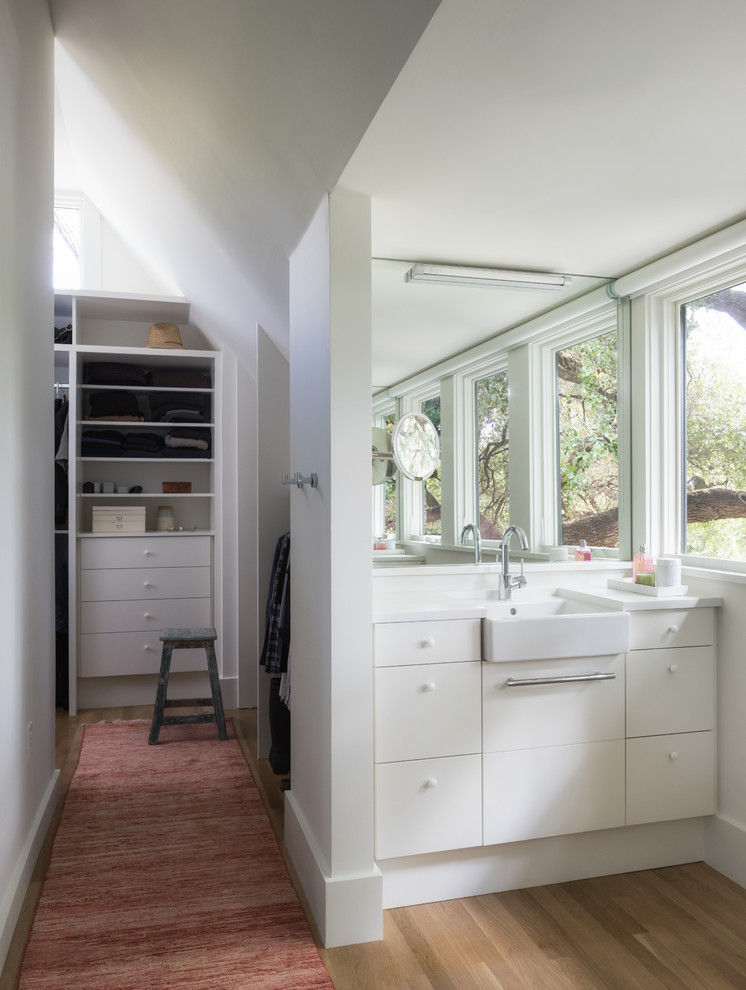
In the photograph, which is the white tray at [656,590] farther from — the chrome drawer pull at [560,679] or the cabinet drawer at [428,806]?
the cabinet drawer at [428,806]

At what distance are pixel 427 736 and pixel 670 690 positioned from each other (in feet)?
2.80

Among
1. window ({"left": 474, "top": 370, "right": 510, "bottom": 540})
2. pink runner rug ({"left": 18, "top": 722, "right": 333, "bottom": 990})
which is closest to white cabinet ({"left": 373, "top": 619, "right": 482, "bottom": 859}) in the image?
pink runner rug ({"left": 18, "top": 722, "right": 333, "bottom": 990})

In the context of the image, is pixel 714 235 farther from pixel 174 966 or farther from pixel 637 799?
pixel 174 966

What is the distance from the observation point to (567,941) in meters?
2.10

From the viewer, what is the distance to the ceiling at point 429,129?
150 centimetres

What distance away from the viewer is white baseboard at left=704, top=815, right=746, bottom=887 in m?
2.44

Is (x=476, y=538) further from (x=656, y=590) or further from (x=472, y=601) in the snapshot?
(x=656, y=590)

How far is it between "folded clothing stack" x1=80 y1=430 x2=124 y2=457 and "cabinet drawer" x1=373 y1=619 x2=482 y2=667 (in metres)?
2.91

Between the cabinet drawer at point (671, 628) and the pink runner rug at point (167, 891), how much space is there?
1348 millimetres

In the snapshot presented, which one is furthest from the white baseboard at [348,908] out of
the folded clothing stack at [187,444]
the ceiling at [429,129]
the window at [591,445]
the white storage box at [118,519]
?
the folded clothing stack at [187,444]

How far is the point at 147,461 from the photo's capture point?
4.91m

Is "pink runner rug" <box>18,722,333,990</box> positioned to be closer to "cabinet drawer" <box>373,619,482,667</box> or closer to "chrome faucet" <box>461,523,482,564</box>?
"cabinet drawer" <box>373,619,482,667</box>

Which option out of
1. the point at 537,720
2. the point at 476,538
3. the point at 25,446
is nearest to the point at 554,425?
the point at 476,538

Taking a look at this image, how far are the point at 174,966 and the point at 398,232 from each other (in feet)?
7.22
